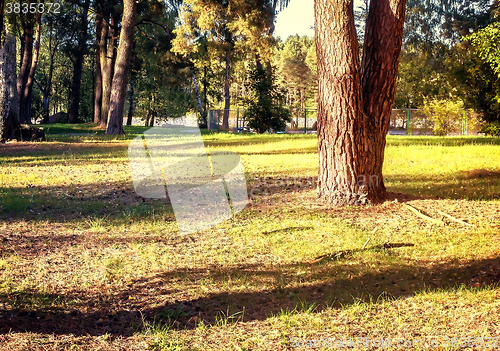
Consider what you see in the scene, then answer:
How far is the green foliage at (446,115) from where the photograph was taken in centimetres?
2598

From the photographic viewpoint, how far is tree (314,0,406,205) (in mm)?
7512

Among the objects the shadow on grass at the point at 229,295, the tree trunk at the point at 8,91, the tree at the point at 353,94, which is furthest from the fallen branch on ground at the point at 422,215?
the tree trunk at the point at 8,91

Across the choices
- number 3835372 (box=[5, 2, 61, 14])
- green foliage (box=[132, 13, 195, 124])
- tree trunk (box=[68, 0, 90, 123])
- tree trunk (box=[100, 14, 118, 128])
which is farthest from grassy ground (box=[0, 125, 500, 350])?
green foliage (box=[132, 13, 195, 124])

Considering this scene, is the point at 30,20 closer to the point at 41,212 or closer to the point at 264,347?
the point at 41,212

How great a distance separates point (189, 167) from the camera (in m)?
12.5

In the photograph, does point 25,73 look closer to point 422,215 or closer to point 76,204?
point 76,204

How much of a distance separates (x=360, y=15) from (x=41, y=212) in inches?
1875

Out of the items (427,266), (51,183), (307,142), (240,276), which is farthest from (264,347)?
(307,142)

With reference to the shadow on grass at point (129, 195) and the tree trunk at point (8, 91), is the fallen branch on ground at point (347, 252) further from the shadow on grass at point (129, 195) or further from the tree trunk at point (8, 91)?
the tree trunk at point (8, 91)

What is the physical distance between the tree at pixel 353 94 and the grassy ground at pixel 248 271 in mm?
491

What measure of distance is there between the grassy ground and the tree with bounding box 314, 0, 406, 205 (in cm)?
49

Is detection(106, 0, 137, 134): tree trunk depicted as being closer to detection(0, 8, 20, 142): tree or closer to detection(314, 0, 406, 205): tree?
detection(0, 8, 20, 142): tree

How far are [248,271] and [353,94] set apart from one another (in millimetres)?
3625

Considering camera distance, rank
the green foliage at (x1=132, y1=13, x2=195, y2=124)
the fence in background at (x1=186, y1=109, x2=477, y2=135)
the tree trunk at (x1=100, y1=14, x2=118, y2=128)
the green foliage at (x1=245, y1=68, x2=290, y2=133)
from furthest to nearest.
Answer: the green foliage at (x1=132, y1=13, x2=195, y2=124)
the fence in background at (x1=186, y1=109, x2=477, y2=135)
the tree trunk at (x1=100, y1=14, x2=118, y2=128)
the green foliage at (x1=245, y1=68, x2=290, y2=133)
